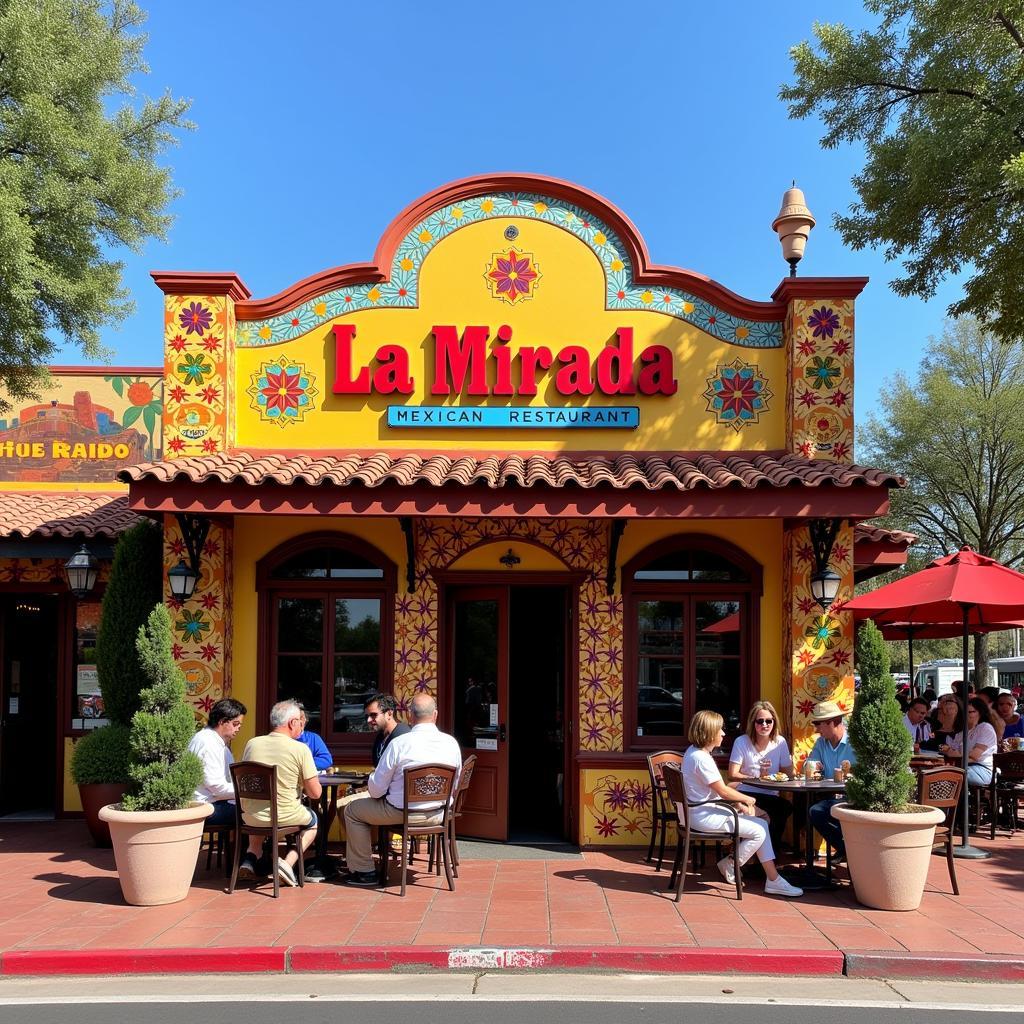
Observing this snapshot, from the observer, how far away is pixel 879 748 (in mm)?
7375

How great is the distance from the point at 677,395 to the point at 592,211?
2.16m

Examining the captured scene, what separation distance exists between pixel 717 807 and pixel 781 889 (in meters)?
0.80

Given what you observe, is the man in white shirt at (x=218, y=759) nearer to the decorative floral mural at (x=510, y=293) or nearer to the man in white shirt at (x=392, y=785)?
the man in white shirt at (x=392, y=785)

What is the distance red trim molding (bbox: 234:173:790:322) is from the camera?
1009 centimetres

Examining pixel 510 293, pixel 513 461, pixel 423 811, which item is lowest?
pixel 423 811

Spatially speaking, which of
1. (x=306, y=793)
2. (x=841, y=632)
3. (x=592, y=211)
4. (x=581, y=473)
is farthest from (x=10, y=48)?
(x=841, y=632)

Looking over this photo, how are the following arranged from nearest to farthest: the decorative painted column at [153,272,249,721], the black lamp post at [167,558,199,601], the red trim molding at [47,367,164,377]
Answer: the black lamp post at [167,558,199,601]
the decorative painted column at [153,272,249,721]
the red trim molding at [47,367,164,377]

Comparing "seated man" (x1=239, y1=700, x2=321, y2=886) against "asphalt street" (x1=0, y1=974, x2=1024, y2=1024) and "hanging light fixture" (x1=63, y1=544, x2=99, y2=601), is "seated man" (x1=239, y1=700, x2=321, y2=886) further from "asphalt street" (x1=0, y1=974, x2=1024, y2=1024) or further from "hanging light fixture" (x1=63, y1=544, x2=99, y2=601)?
"hanging light fixture" (x1=63, y1=544, x2=99, y2=601)

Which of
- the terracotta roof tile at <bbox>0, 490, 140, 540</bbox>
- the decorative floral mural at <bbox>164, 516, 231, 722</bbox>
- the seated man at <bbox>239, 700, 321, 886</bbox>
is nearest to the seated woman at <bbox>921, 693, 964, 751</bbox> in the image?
the seated man at <bbox>239, 700, 321, 886</bbox>

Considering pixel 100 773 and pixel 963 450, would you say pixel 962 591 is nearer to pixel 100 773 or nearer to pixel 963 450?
pixel 100 773

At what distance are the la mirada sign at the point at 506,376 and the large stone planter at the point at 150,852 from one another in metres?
4.51

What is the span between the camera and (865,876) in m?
7.32

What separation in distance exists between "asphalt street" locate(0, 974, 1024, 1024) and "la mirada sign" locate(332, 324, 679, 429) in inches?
220

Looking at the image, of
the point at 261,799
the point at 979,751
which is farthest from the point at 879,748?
the point at 261,799
